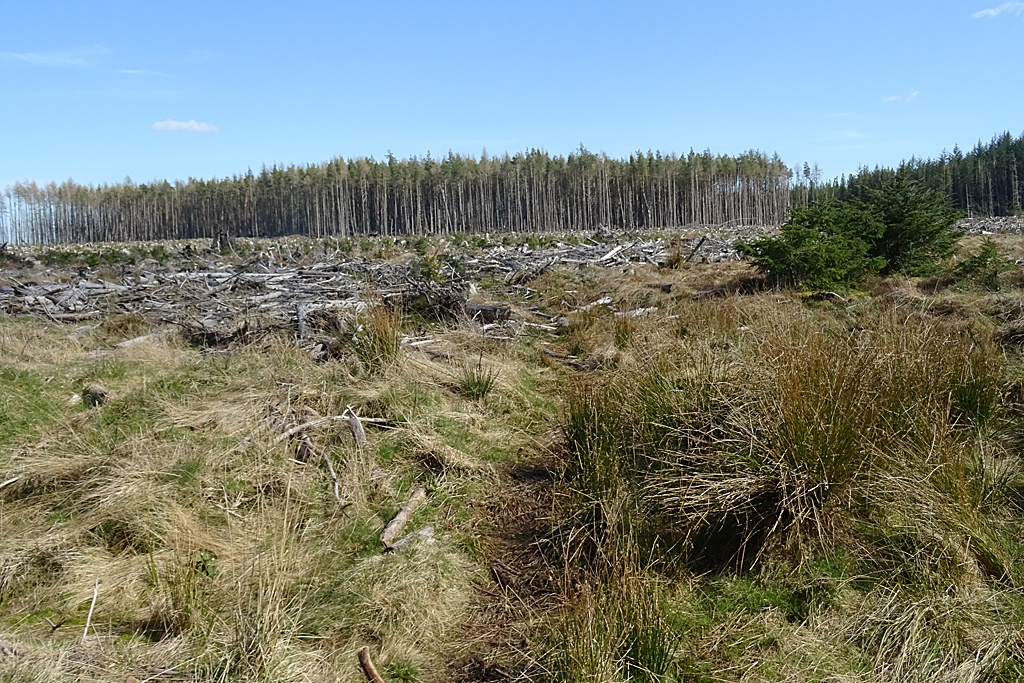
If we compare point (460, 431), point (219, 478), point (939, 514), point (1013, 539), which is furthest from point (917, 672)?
point (219, 478)

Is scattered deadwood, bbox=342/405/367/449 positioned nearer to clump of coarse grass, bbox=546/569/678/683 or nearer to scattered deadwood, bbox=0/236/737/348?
clump of coarse grass, bbox=546/569/678/683

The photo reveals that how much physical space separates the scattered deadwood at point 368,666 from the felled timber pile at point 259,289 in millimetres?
5894

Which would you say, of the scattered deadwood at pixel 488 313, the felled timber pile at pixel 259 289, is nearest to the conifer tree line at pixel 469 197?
the felled timber pile at pixel 259 289

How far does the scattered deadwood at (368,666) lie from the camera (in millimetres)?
2879

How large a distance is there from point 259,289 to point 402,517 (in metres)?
10.1

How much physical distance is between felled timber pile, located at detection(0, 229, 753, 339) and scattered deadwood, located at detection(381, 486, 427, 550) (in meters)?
4.41

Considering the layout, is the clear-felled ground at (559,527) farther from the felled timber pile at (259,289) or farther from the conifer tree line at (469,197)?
the conifer tree line at (469,197)

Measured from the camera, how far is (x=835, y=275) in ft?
33.2

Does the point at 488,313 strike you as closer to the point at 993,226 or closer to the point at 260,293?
the point at 260,293

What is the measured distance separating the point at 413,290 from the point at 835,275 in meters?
6.45

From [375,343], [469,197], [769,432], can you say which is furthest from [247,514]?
[469,197]

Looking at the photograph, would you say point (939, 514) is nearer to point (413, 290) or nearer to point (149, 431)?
point (149, 431)

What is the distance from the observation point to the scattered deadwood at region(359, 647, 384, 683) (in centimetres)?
288

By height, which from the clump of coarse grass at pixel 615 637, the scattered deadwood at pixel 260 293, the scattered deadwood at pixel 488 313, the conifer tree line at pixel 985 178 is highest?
the conifer tree line at pixel 985 178
